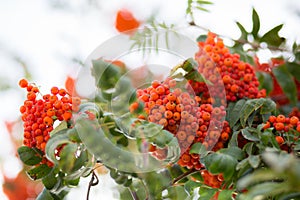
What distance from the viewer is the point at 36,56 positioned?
101cm

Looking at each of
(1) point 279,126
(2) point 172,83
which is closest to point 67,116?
(2) point 172,83

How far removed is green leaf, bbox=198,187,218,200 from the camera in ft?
2.05

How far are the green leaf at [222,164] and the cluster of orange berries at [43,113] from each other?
0.15 meters

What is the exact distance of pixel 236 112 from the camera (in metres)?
0.60

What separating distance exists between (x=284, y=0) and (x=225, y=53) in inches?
14.4

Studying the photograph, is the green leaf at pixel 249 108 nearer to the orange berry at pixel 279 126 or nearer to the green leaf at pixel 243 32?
the orange berry at pixel 279 126

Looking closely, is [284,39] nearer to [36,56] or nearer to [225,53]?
[225,53]

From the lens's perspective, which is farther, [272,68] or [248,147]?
[272,68]

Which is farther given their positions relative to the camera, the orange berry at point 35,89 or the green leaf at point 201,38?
the green leaf at point 201,38

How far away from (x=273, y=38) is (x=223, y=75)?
0.12 m

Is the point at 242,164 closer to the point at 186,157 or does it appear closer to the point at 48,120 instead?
the point at 186,157

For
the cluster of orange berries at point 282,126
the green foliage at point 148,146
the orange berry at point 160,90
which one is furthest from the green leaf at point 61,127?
the cluster of orange berries at point 282,126

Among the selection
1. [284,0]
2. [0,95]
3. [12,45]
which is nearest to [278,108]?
[284,0]

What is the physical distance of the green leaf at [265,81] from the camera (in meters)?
0.68
